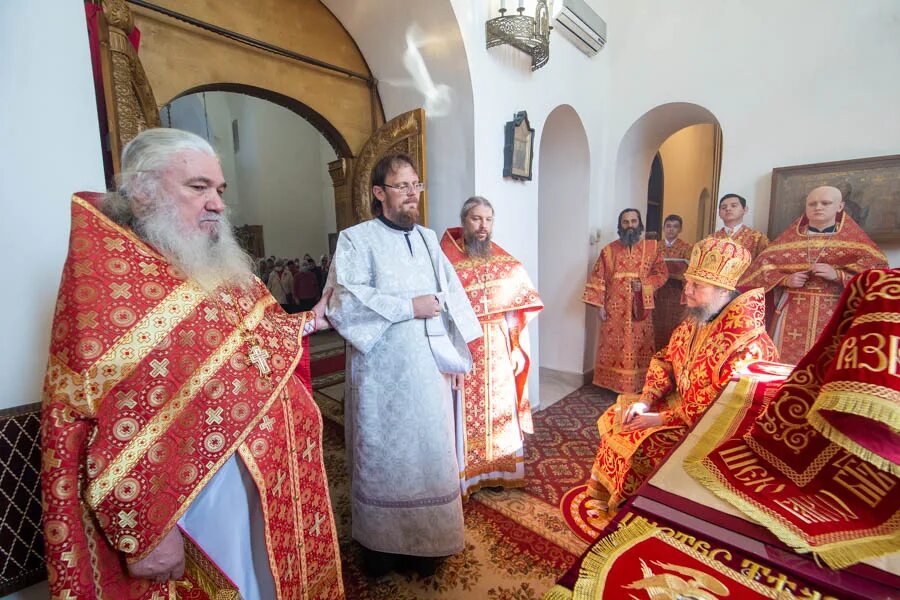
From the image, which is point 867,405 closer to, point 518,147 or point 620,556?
point 620,556

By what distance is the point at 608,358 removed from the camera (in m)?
4.95

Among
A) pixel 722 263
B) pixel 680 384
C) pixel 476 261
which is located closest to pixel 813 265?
pixel 722 263

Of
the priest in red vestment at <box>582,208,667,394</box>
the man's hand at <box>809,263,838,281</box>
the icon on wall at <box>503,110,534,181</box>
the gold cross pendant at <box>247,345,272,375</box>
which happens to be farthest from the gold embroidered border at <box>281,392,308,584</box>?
the man's hand at <box>809,263,838,281</box>

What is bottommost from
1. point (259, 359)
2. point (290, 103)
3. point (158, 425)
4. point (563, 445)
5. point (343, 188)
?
point (563, 445)

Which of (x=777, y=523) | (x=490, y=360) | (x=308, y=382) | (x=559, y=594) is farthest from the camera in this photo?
(x=490, y=360)

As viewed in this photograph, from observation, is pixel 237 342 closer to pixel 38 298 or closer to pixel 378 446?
pixel 38 298

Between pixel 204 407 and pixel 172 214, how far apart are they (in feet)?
1.94

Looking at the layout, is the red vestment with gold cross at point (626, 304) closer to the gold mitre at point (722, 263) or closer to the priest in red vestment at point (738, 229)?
the priest in red vestment at point (738, 229)

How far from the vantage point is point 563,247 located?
17.7ft

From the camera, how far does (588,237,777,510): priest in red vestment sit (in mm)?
2023

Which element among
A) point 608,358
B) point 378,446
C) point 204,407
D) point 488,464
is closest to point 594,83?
point 608,358

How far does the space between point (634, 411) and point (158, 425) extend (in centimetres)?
228

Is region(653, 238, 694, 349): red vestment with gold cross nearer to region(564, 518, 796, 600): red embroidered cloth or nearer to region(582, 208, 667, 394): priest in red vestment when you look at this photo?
region(582, 208, 667, 394): priest in red vestment

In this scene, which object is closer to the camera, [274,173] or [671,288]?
[671,288]
